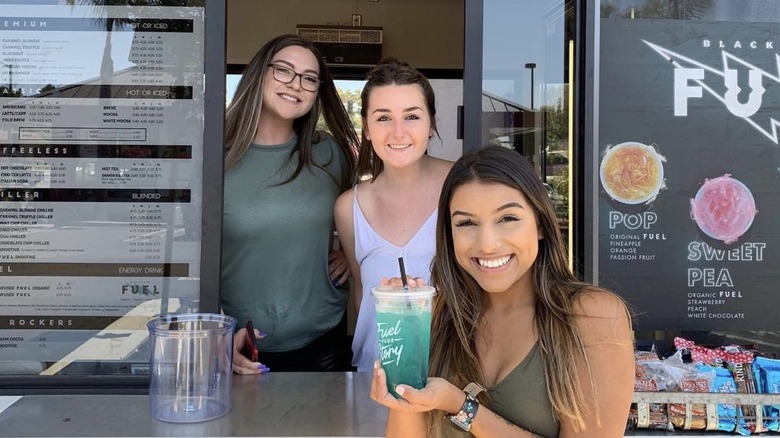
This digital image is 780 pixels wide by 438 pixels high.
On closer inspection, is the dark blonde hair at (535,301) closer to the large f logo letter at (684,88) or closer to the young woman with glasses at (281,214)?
the young woman with glasses at (281,214)

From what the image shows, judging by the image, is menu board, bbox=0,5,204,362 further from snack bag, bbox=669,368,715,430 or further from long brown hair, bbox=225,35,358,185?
snack bag, bbox=669,368,715,430

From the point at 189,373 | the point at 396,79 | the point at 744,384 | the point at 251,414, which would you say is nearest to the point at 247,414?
the point at 251,414

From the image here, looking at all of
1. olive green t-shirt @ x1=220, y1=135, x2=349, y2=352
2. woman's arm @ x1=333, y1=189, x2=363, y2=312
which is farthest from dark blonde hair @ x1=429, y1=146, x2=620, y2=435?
olive green t-shirt @ x1=220, y1=135, x2=349, y2=352

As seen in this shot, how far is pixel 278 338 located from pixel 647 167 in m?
1.41

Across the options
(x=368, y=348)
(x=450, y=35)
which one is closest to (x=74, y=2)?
(x=368, y=348)

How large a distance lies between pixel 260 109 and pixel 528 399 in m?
1.32

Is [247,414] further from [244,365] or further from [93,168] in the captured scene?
[93,168]

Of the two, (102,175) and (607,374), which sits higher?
(102,175)

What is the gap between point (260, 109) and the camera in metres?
2.12

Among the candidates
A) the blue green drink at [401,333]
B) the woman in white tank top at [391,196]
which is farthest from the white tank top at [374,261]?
the blue green drink at [401,333]

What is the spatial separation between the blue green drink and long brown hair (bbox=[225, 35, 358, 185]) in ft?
3.62

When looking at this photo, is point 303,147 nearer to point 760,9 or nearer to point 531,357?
point 531,357

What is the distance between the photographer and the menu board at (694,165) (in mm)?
2188

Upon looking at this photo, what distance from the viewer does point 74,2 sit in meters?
1.97
